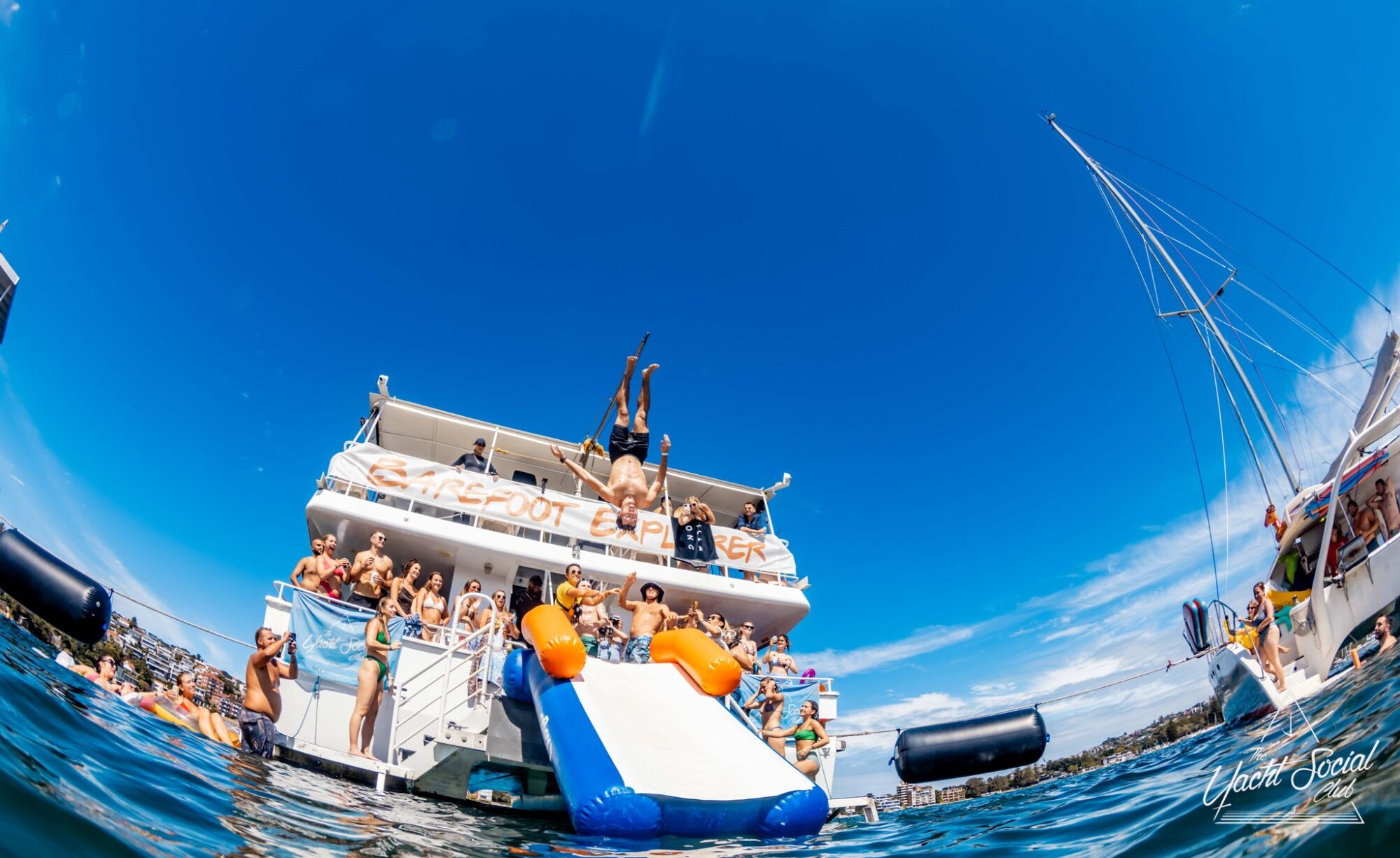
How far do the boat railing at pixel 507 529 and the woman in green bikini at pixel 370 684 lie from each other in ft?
9.98

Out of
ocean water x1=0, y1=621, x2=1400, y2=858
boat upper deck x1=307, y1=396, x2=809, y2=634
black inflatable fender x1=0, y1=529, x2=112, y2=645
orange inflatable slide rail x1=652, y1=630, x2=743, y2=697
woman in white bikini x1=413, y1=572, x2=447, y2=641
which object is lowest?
ocean water x1=0, y1=621, x2=1400, y2=858

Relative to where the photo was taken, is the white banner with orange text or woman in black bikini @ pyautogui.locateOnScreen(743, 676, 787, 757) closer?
woman in black bikini @ pyautogui.locateOnScreen(743, 676, 787, 757)

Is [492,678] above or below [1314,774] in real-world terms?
above

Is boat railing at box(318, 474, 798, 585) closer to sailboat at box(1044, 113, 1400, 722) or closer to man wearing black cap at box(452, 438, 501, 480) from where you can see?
man wearing black cap at box(452, 438, 501, 480)

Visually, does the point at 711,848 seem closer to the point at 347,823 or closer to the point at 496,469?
the point at 347,823

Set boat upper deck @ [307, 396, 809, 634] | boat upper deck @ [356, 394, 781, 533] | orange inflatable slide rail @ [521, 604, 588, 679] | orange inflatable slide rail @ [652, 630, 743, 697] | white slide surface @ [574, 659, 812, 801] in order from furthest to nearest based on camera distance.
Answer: boat upper deck @ [356, 394, 781, 533] → boat upper deck @ [307, 396, 809, 634] → orange inflatable slide rail @ [652, 630, 743, 697] → orange inflatable slide rail @ [521, 604, 588, 679] → white slide surface @ [574, 659, 812, 801]

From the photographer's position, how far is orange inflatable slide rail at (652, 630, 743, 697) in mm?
6160

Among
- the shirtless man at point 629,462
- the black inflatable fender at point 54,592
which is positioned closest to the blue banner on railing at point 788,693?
the shirtless man at point 629,462

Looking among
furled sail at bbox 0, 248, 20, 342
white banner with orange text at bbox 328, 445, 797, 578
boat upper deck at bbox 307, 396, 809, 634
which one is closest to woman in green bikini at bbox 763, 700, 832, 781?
boat upper deck at bbox 307, 396, 809, 634

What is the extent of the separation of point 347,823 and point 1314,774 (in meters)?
5.04

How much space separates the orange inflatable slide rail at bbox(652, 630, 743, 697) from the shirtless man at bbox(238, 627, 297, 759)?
4124mm

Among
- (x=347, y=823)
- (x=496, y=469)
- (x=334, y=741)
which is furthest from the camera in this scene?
(x=496, y=469)

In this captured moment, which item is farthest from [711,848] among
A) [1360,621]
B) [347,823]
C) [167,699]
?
[1360,621]

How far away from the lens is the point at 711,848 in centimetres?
358
